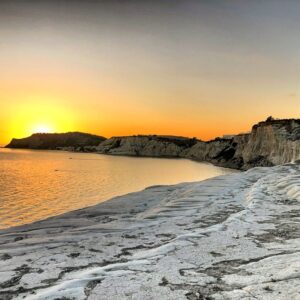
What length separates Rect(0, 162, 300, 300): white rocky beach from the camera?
16.3 ft

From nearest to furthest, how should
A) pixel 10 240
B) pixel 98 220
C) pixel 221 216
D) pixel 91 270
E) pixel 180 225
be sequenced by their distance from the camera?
1. pixel 91 270
2. pixel 10 240
3. pixel 180 225
4. pixel 221 216
5. pixel 98 220

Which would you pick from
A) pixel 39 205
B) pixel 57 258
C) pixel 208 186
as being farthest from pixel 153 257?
pixel 39 205

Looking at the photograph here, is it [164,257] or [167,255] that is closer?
[164,257]

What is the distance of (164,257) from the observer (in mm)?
6406

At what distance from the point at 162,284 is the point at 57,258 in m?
2.19

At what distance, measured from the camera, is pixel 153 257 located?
21.0 feet

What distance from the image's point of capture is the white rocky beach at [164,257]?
16.3 feet

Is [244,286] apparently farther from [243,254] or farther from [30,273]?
[30,273]

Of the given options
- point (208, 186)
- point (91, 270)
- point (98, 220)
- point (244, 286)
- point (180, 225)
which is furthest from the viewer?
point (208, 186)

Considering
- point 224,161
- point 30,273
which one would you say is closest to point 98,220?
point 30,273

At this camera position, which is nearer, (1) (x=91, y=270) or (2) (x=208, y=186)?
(1) (x=91, y=270)

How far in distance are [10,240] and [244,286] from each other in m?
5.55

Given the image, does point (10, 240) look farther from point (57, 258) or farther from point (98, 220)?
point (98, 220)

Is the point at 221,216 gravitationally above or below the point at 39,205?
above
